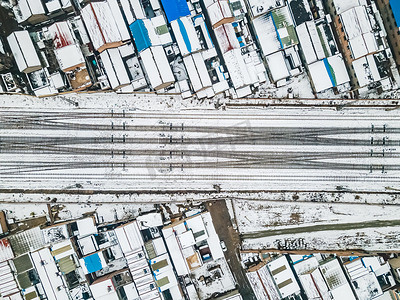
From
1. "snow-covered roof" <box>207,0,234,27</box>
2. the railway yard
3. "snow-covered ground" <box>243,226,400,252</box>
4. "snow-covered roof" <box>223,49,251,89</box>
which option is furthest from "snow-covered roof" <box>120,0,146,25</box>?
"snow-covered ground" <box>243,226,400,252</box>

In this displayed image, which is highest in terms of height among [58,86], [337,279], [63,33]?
[63,33]

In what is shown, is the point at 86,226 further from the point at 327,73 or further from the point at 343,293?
the point at 327,73

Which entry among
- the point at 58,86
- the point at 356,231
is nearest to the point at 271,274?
the point at 356,231

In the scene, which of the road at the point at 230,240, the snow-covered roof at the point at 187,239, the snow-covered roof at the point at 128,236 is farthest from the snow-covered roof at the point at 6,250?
the road at the point at 230,240

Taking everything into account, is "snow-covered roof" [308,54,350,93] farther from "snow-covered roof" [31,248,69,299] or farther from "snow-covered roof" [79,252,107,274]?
"snow-covered roof" [31,248,69,299]

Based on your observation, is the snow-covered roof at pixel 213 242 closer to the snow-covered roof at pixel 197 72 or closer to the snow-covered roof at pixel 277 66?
the snow-covered roof at pixel 197 72

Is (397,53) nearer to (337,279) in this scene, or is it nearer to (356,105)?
(356,105)
